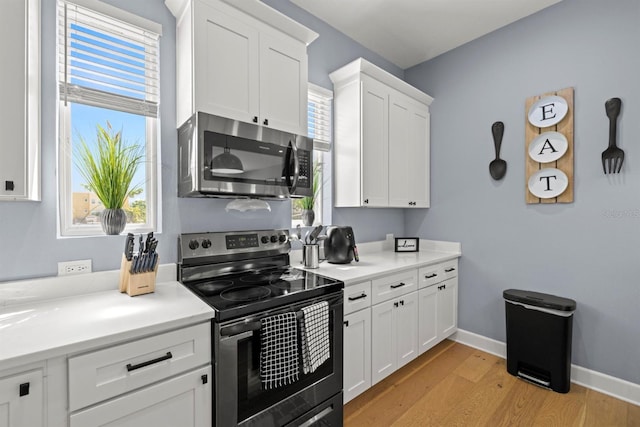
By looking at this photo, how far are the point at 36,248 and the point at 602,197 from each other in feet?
11.6

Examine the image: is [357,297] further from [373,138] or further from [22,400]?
[22,400]

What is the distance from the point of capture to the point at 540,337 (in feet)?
7.29

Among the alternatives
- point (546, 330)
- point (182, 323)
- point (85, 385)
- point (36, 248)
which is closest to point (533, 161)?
point (546, 330)

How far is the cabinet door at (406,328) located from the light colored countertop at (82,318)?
149cm

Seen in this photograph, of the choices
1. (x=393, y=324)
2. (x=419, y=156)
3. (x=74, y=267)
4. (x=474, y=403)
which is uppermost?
(x=419, y=156)

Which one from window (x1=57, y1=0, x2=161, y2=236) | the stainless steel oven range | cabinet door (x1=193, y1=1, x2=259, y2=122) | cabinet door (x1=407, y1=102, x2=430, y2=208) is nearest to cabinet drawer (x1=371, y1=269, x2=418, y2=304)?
the stainless steel oven range

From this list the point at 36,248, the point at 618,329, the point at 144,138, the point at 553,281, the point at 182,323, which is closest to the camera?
the point at 182,323

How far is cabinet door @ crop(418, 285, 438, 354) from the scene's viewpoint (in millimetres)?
2436

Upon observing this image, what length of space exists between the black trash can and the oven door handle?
2121mm

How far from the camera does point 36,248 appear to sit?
1.41m

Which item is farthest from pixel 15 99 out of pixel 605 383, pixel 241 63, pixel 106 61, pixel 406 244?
pixel 605 383

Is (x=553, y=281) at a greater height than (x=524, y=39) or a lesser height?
lesser

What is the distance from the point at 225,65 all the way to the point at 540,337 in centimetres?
290

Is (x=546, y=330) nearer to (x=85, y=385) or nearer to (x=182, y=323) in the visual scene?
(x=182, y=323)
